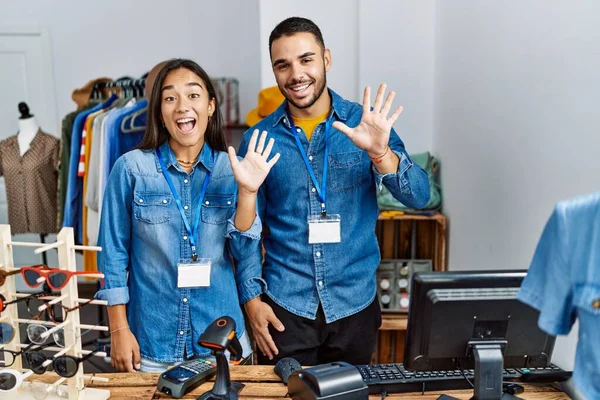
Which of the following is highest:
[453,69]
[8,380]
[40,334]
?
[453,69]

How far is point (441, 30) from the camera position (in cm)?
305

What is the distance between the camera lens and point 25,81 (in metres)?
4.59

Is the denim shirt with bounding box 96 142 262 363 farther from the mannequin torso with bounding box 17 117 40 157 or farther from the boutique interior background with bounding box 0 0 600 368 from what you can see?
the mannequin torso with bounding box 17 117 40 157

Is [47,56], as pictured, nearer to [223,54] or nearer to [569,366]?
[223,54]

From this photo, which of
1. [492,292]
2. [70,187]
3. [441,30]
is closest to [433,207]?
[441,30]

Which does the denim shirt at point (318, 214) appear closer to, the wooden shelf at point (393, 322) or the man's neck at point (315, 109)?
the man's neck at point (315, 109)

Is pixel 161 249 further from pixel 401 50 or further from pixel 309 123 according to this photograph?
pixel 401 50

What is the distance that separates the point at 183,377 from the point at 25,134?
2702 millimetres

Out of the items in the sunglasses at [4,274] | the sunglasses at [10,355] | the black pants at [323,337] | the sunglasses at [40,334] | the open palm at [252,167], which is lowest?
the black pants at [323,337]

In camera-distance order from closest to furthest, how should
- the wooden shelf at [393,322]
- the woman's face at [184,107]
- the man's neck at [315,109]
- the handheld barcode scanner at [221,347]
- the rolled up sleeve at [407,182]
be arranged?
the handheld barcode scanner at [221,347] < the woman's face at [184,107] < the rolled up sleeve at [407,182] < the man's neck at [315,109] < the wooden shelf at [393,322]

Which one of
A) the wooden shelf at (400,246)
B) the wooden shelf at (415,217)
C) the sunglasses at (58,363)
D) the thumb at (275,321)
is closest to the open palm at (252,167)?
the thumb at (275,321)

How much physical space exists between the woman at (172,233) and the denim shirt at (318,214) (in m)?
0.19

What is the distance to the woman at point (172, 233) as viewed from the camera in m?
1.70

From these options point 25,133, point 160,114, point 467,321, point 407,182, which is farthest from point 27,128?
point 467,321
